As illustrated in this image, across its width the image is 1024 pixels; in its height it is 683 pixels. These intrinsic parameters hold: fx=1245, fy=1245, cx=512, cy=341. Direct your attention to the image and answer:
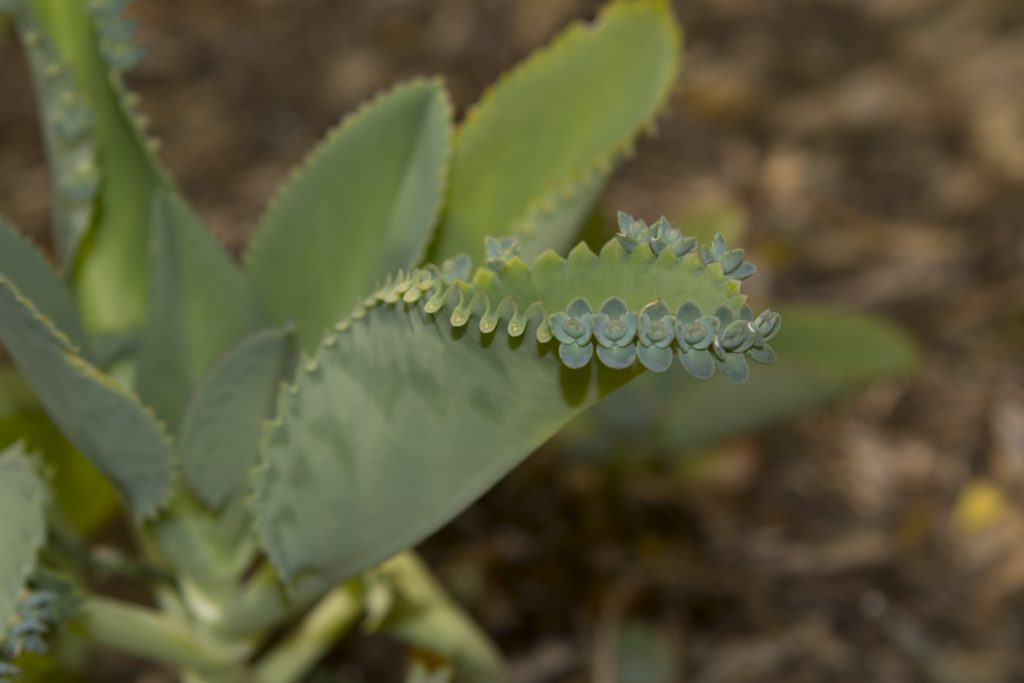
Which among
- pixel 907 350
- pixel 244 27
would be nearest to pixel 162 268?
pixel 907 350

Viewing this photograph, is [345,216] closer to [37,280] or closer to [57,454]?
[37,280]

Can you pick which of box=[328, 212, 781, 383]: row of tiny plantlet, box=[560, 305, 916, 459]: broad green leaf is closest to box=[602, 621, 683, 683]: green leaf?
box=[560, 305, 916, 459]: broad green leaf

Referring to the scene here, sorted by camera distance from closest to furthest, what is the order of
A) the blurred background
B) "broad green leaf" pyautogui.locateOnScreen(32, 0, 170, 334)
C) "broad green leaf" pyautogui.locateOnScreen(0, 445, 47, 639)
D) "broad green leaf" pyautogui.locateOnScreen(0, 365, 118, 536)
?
1. "broad green leaf" pyautogui.locateOnScreen(0, 445, 47, 639)
2. "broad green leaf" pyautogui.locateOnScreen(32, 0, 170, 334)
3. "broad green leaf" pyautogui.locateOnScreen(0, 365, 118, 536)
4. the blurred background

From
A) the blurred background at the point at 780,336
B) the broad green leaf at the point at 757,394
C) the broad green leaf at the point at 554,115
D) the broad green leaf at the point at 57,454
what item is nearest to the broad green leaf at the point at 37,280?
the broad green leaf at the point at 57,454

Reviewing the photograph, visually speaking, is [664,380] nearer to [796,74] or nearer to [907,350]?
[907,350]

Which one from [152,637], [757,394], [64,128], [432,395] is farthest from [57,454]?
[757,394]

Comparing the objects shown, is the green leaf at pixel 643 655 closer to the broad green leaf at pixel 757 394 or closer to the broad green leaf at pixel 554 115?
the broad green leaf at pixel 757 394

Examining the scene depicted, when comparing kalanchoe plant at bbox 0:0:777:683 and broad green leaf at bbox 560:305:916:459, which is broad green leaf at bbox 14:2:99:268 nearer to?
kalanchoe plant at bbox 0:0:777:683
